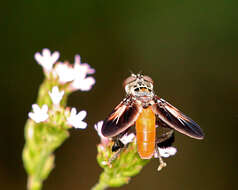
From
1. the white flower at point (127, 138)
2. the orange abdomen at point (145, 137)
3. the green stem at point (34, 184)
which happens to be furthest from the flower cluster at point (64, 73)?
the orange abdomen at point (145, 137)

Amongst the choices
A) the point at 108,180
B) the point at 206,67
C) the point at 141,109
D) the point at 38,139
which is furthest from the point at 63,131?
the point at 206,67

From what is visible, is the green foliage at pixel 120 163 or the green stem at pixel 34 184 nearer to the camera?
the green foliage at pixel 120 163

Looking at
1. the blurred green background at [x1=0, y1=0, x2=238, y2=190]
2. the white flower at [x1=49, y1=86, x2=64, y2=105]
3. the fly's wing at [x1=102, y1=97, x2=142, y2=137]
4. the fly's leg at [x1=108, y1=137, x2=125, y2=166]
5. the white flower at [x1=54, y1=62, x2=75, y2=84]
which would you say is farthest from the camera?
the blurred green background at [x1=0, y1=0, x2=238, y2=190]

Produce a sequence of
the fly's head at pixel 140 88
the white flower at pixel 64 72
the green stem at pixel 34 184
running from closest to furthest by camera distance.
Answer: the fly's head at pixel 140 88 < the green stem at pixel 34 184 < the white flower at pixel 64 72

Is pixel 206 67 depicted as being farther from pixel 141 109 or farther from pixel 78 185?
pixel 141 109

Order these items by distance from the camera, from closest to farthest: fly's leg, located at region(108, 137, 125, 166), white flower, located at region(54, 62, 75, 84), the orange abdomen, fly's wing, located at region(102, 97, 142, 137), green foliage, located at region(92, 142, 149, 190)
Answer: fly's wing, located at region(102, 97, 142, 137) → the orange abdomen → fly's leg, located at region(108, 137, 125, 166) → green foliage, located at region(92, 142, 149, 190) → white flower, located at region(54, 62, 75, 84)

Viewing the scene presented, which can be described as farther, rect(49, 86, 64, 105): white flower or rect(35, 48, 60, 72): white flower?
rect(35, 48, 60, 72): white flower

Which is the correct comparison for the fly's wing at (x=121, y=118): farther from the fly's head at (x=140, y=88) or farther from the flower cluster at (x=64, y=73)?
the flower cluster at (x=64, y=73)

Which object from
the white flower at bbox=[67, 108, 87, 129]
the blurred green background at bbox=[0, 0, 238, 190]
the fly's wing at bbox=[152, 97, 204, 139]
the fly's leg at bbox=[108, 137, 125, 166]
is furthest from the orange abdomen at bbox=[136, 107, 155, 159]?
the blurred green background at bbox=[0, 0, 238, 190]

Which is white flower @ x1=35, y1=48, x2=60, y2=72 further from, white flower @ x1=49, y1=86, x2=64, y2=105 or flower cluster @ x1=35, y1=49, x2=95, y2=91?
white flower @ x1=49, y1=86, x2=64, y2=105

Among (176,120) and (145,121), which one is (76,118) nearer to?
(145,121)
